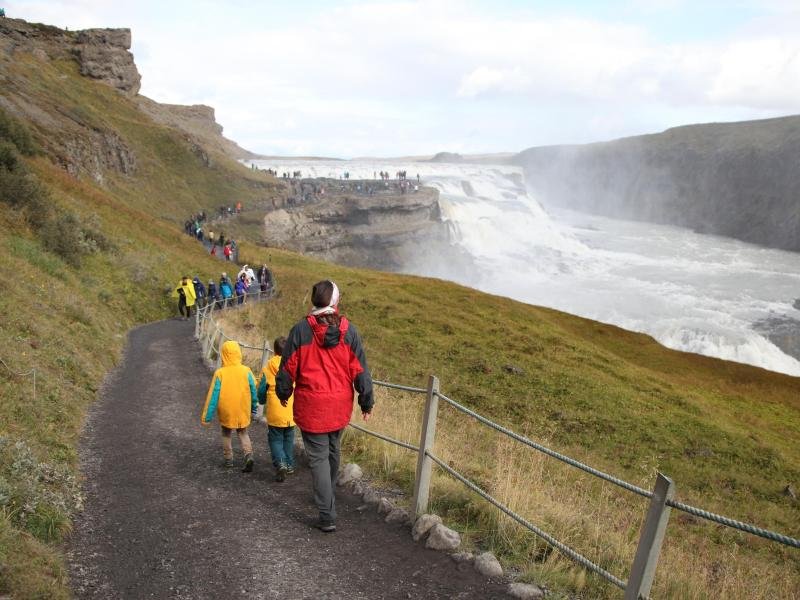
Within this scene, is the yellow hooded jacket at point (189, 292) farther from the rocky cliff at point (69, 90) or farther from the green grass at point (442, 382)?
the rocky cliff at point (69, 90)

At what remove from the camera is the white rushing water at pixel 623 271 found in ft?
191

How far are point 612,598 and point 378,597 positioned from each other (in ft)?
6.78

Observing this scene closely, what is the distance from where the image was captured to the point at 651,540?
437 cm

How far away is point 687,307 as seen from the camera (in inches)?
2601

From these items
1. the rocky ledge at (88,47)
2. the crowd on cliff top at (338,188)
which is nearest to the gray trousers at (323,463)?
the crowd on cliff top at (338,188)

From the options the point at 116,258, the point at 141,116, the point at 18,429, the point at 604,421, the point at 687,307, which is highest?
the point at 141,116

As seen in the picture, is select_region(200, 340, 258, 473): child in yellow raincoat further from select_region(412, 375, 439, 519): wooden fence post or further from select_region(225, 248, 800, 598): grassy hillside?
select_region(412, 375, 439, 519): wooden fence post

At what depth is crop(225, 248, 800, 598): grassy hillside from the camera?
6938mm

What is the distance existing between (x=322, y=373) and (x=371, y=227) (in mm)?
76796

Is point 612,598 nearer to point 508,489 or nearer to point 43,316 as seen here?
point 508,489

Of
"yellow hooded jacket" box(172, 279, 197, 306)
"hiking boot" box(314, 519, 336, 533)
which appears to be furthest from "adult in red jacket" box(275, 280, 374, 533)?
"yellow hooded jacket" box(172, 279, 197, 306)

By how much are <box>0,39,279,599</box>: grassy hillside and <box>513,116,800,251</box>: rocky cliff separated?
111 metres

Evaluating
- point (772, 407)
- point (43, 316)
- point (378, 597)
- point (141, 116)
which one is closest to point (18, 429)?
point (378, 597)

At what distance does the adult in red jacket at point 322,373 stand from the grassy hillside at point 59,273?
2.54 meters
